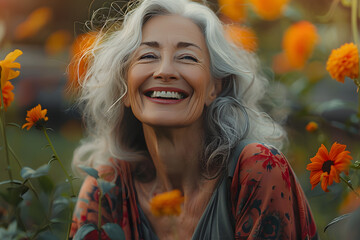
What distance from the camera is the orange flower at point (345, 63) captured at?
1.53 m

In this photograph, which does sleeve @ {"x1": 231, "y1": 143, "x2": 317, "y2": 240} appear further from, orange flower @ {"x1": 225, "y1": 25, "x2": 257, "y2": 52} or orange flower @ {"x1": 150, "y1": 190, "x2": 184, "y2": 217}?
orange flower @ {"x1": 225, "y1": 25, "x2": 257, "y2": 52}

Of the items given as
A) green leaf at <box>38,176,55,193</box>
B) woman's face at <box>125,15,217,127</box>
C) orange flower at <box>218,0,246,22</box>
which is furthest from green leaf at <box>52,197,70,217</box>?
orange flower at <box>218,0,246,22</box>

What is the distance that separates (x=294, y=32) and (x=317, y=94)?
2198 millimetres

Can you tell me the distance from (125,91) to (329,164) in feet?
2.07

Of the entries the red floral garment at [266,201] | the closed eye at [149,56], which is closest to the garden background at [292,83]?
the red floral garment at [266,201]

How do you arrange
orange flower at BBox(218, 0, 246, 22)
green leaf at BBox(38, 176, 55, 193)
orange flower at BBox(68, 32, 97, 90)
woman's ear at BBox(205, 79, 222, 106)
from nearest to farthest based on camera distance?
green leaf at BBox(38, 176, 55, 193)
woman's ear at BBox(205, 79, 222, 106)
orange flower at BBox(68, 32, 97, 90)
orange flower at BBox(218, 0, 246, 22)

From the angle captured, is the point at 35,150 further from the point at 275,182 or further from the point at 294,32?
the point at 275,182

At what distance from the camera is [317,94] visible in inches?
167

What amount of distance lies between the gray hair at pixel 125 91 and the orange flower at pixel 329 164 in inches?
12.2

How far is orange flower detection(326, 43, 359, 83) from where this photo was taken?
1526 mm

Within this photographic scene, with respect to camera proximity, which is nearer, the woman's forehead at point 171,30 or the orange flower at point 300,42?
the woman's forehead at point 171,30

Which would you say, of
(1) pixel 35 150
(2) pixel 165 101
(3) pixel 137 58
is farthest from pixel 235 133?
(1) pixel 35 150

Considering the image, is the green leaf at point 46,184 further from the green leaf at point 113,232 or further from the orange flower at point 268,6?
the orange flower at point 268,6

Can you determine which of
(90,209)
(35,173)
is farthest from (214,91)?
(35,173)
